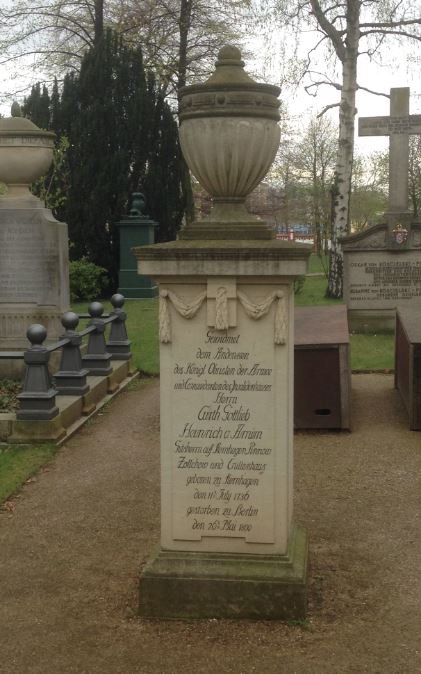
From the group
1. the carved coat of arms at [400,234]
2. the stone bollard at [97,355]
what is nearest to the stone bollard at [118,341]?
the stone bollard at [97,355]

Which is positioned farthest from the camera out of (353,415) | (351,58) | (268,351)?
(351,58)

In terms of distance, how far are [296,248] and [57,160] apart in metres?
16.9

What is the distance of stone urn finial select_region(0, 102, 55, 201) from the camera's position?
36.0 feet

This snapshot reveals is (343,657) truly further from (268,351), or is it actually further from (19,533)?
(19,533)

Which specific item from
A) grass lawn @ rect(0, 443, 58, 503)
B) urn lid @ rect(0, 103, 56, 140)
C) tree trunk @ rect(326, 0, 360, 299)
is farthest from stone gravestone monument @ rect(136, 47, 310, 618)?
tree trunk @ rect(326, 0, 360, 299)

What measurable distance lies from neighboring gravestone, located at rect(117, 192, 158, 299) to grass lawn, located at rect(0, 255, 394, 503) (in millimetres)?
560

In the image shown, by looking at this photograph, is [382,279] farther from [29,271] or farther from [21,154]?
[21,154]

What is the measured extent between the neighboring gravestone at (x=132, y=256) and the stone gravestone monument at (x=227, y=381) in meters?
17.3

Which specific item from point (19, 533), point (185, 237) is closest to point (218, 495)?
point (185, 237)

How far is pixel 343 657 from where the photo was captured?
4.08m

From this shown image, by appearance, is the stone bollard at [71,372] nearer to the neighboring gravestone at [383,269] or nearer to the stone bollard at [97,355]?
the stone bollard at [97,355]

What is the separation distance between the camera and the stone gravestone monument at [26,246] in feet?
36.1

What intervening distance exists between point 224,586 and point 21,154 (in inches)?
307

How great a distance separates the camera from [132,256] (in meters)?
21.9
